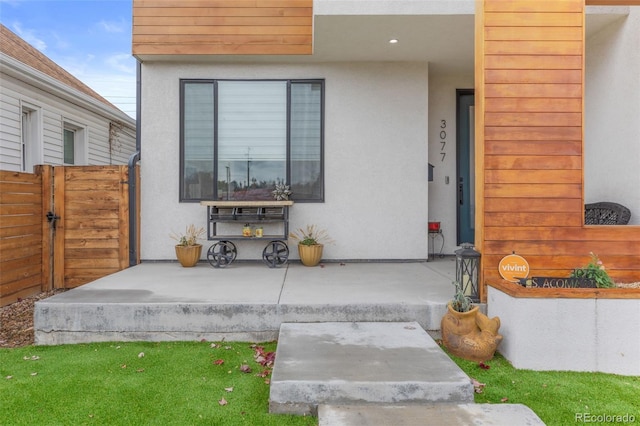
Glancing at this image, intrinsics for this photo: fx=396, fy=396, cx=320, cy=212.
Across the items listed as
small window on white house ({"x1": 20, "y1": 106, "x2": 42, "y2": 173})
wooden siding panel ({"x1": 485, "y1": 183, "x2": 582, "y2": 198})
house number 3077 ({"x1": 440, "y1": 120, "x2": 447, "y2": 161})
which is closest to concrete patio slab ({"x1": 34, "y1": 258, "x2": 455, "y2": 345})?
wooden siding panel ({"x1": 485, "y1": 183, "x2": 582, "y2": 198})

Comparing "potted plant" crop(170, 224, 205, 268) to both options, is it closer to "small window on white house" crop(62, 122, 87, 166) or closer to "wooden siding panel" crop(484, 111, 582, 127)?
"wooden siding panel" crop(484, 111, 582, 127)

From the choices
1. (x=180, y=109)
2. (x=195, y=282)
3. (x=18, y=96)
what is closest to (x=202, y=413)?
(x=195, y=282)

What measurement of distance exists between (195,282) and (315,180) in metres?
2.15

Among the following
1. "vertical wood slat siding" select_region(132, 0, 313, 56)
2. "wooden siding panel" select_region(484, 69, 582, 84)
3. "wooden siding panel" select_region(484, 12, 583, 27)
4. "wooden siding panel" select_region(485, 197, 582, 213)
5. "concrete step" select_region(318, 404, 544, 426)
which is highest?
"vertical wood slat siding" select_region(132, 0, 313, 56)

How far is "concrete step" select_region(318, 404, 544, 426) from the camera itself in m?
1.93

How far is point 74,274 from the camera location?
4.95 meters

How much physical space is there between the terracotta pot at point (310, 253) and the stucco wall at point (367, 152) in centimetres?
Answer: 31

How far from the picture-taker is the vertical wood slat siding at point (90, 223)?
4.92 metres

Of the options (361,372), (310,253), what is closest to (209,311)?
(361,372)

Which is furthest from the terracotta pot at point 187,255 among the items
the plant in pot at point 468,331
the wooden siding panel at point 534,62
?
the wooden siding panel at point 534,62

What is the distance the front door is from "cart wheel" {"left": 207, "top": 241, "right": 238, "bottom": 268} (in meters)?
3.24

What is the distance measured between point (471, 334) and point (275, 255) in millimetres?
2738

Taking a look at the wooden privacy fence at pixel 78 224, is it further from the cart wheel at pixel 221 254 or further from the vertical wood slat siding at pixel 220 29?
the vertical wood slat siding at pixel 220 29

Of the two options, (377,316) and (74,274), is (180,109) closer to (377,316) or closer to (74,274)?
(74,274)
